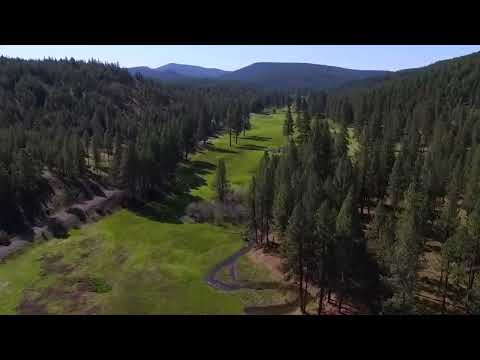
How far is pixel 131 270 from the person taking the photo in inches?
2349

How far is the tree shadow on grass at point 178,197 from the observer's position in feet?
275

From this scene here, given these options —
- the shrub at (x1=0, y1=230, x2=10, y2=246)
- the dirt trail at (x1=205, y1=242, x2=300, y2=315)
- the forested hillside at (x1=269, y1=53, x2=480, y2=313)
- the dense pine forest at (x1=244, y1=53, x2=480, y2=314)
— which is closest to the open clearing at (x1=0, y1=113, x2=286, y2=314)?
the dirt trail at (x1=205, y1=242, x2=300, y2=315)

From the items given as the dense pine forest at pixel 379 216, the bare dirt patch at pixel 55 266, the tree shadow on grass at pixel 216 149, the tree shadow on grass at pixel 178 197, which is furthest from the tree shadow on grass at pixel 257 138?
the bare dirt patch at pixel 55 266

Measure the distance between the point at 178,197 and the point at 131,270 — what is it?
36.5m

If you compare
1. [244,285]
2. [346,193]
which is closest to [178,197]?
[244,285]

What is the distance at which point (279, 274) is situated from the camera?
57781 mm

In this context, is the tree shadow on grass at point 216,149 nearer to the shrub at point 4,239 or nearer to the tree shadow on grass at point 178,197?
the tree shadow on grass at point 178,197

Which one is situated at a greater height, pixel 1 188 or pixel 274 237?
pixel 1 188

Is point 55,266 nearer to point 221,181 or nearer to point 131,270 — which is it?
point 131,270

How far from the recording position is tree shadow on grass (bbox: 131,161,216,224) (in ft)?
275

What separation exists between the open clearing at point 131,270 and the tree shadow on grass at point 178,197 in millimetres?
423
